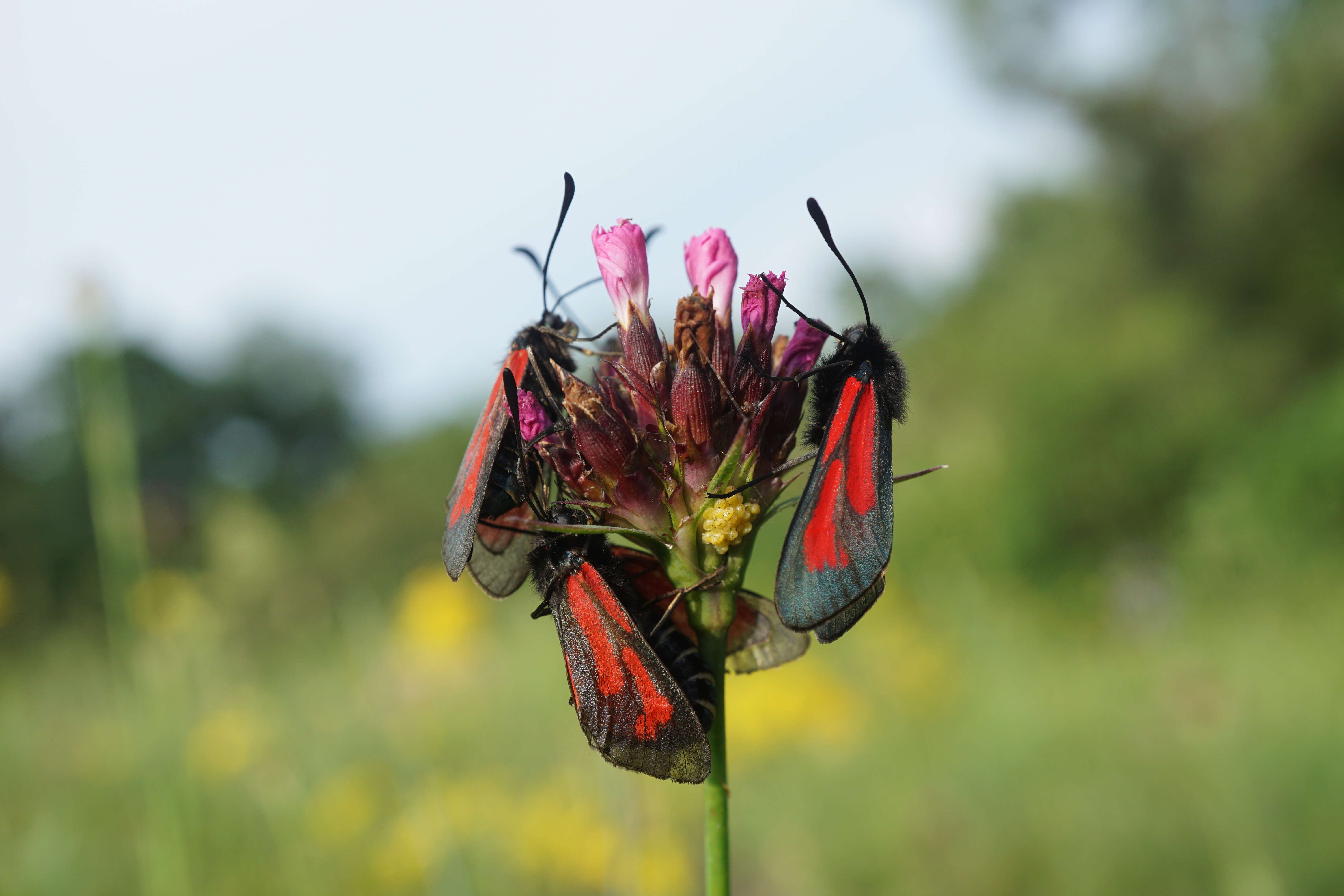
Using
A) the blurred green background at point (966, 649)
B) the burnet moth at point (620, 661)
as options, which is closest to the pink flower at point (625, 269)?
the burnet moth at point (620, 661)

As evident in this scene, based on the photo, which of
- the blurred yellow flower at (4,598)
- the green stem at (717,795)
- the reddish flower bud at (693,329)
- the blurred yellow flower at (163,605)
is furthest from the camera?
the blurred yellow flower at (4,598)

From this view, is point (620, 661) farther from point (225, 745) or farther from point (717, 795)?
point (225, 745)

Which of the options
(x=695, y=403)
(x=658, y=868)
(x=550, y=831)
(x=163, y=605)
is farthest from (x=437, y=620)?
(x=695, y=403)

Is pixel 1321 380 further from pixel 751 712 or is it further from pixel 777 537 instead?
pixel 751 712

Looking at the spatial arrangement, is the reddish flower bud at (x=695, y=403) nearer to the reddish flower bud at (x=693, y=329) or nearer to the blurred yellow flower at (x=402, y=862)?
the reddish flower bud at (x=693, y=329)

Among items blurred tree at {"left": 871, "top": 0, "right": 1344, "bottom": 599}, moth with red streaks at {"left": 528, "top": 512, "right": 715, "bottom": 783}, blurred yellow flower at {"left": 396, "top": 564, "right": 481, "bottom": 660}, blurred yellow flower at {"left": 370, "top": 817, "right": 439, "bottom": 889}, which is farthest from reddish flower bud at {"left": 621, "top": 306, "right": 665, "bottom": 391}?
blurred tree at {"left": 871, "top": 0, "right": 1344, "bottom": 599}

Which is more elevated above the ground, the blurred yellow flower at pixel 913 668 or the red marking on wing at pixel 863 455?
the red marking on wing at pixel 863 455

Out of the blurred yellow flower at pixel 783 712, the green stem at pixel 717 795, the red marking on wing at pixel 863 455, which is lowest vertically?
the blurred yellow flower at pixel 783 712
